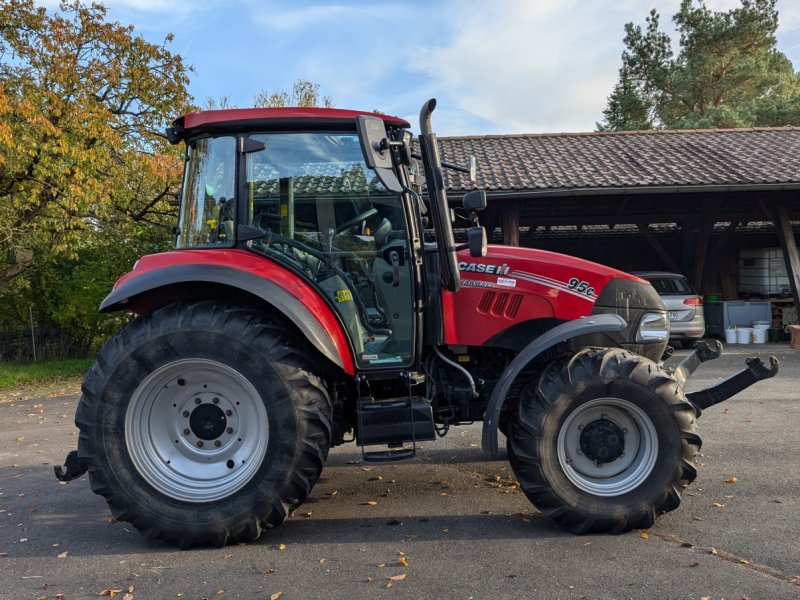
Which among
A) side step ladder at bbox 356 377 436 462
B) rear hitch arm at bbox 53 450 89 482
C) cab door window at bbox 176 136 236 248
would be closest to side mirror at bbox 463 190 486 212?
side step ladder at bbox 356 377 436 462

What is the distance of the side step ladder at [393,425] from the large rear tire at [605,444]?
516 mm

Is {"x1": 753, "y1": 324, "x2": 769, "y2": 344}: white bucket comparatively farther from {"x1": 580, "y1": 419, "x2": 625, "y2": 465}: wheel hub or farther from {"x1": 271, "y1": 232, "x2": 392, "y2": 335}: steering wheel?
{"x1": 271, "y1": 232, "x2": 392, "y2": 335}: steering wheel

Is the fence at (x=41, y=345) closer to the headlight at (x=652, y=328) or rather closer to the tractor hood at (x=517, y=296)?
the tractor hood at (x=517, y=296)

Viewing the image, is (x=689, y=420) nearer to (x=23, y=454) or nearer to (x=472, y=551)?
(x=472, y=551)

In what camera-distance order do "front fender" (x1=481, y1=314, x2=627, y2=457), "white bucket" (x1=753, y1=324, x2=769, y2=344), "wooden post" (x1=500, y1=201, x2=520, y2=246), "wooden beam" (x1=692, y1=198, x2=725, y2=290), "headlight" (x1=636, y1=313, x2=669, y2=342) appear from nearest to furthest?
"front fender" (x1=481, y1=314, x2=627, y2=457) < "headlight" (x1=636, y1=313, x2=669, y2=342) < "wooden post" (x1=500, y1=201, x2=520, y2=246) < "white bucket" (x1=753, y1=324, x2=769, y2=344) < "wooden beam" (x1=692, y1=198, x2=725, y2=290)

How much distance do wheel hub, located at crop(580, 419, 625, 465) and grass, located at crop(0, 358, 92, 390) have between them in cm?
1155

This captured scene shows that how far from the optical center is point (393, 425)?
159 inches

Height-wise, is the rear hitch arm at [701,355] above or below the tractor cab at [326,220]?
below

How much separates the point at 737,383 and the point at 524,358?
1.49 m

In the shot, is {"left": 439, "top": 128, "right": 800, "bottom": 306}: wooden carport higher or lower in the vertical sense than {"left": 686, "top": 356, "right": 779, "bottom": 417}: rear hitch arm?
higher

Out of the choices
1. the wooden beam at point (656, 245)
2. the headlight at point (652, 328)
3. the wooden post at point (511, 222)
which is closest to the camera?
the headlight at point (652, 328)

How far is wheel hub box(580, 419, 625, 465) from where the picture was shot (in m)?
3.98

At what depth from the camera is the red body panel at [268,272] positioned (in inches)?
153

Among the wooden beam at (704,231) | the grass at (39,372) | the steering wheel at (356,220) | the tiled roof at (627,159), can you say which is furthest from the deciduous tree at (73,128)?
the wooden beam at (704,231)
